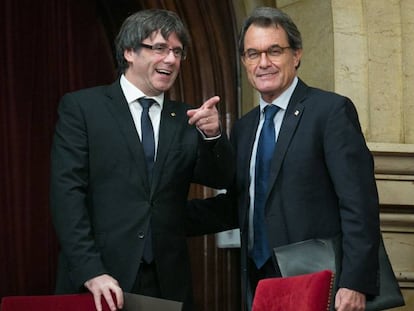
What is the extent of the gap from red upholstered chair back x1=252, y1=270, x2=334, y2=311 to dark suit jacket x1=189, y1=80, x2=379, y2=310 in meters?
0.44

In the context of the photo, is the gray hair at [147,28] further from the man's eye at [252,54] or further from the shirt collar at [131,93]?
the man's eye at [252,54]

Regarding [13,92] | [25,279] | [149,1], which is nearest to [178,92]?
[149,1]

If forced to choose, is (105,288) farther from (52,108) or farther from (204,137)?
(52,108)

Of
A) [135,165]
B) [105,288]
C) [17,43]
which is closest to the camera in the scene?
[105,288]

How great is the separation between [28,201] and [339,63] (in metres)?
1.28

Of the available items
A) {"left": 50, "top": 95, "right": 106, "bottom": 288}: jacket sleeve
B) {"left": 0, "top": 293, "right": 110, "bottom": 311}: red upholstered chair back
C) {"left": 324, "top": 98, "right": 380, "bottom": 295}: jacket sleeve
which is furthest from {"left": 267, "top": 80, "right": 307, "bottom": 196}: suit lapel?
{"left": 0, "top": 293, "right": 110, "bottom": 311}: red upholstered chair back

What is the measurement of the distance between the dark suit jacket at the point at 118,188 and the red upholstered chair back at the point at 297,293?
0.56 m

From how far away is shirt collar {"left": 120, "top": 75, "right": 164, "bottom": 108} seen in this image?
3.24 metres

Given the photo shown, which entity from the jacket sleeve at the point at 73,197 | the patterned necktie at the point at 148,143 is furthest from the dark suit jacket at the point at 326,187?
the jacket sleeve at the point at 73,197

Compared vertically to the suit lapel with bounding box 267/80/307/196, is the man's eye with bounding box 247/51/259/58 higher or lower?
higher

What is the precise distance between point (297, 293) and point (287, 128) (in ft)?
2.65

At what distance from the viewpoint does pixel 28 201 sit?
3963 millimetres

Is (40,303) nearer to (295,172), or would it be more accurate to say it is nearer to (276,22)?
(295,172)

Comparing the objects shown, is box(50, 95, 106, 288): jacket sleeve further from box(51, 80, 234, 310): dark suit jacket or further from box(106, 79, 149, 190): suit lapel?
box(106, 79, 149, 190): suit lapel
